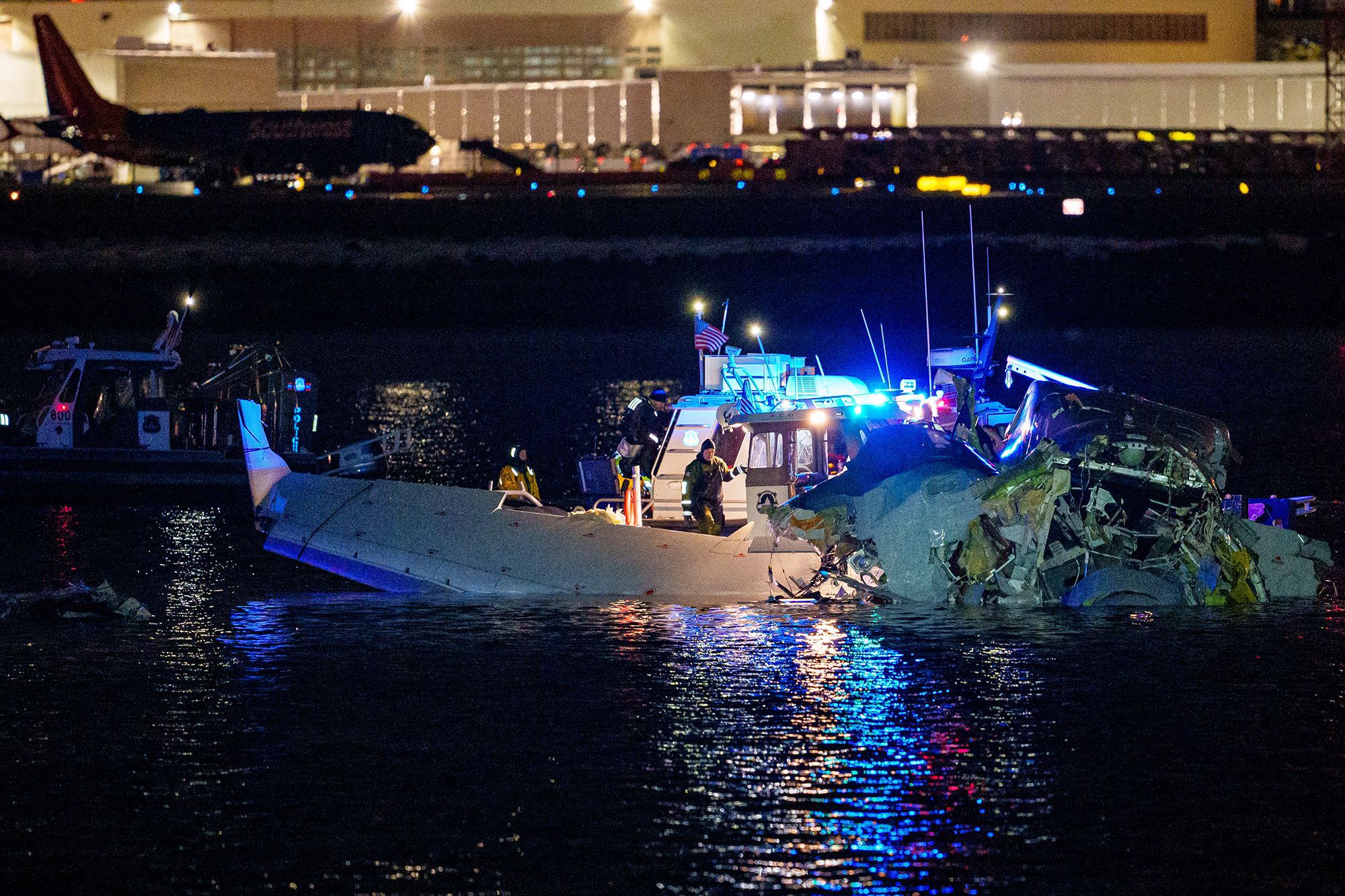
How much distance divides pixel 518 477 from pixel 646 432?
1834 mm

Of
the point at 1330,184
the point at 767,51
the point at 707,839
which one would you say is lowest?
the point at 707,839

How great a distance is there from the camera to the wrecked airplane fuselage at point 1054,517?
18.9 meters

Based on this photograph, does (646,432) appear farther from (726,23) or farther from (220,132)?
(726,23)

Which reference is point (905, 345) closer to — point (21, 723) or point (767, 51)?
point (767, 51)

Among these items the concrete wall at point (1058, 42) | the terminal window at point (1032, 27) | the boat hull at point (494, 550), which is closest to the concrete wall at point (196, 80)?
the concrete wall at point (1058, 42)

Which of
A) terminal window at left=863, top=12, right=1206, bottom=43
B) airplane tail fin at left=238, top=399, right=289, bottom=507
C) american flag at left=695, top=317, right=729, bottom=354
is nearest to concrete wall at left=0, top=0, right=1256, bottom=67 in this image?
terminal window at left=863, top=12, right=1206, bottom=43

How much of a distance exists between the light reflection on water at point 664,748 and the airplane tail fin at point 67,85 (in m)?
65.5

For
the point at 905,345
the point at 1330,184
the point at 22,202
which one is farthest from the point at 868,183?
the point at 22,202

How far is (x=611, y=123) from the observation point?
90.2m

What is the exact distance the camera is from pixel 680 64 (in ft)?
296

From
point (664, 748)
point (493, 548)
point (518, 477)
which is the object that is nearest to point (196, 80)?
point (518, 477)

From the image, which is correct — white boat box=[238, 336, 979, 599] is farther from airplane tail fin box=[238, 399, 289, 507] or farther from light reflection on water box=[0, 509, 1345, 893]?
light reflection on water box=[0, 509, 1345, 893]

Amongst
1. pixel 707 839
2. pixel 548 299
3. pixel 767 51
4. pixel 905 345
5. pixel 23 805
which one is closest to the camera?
pixel 707 839

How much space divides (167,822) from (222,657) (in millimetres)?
A: 5498
